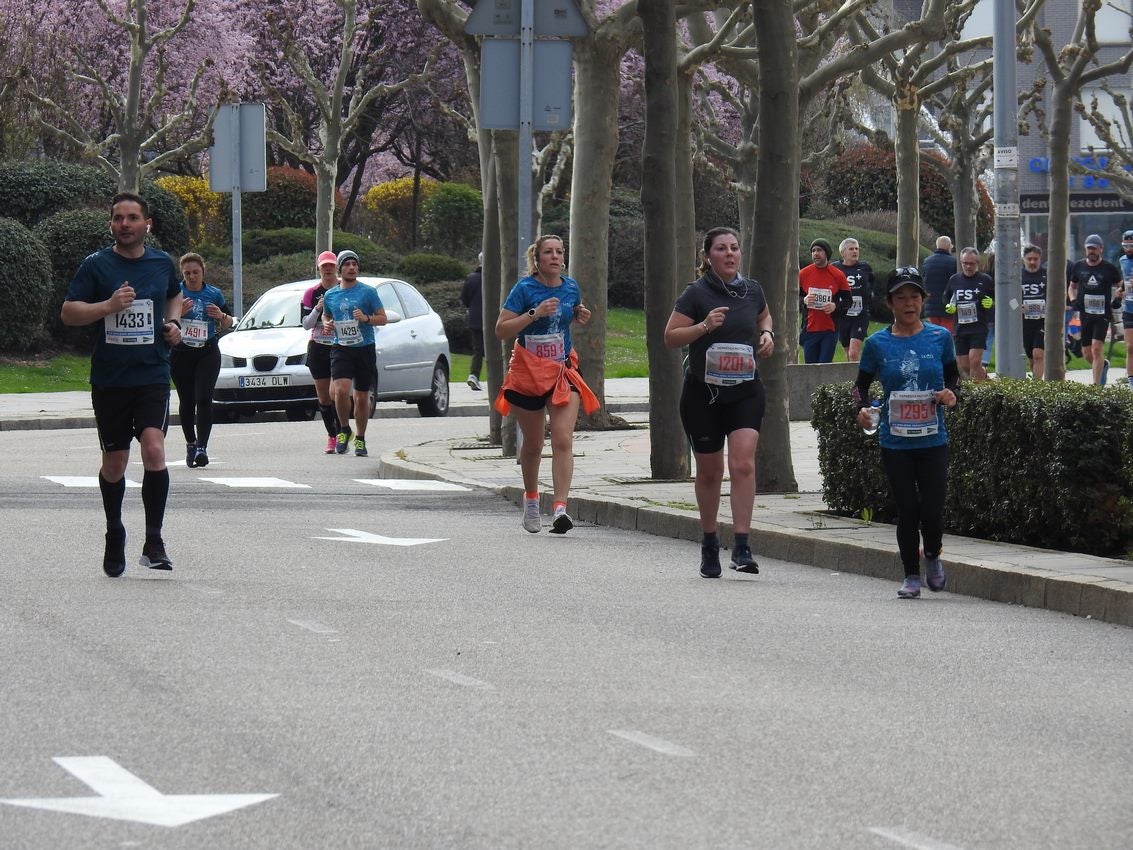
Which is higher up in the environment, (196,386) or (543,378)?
(543,378)

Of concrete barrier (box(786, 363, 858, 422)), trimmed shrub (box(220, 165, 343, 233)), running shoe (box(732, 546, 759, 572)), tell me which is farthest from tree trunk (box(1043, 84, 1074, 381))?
trimmed shrub (box(220, 165, 343, 233))

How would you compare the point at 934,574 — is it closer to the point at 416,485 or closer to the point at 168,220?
the point at 416,485

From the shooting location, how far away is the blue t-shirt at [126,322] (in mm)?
10508

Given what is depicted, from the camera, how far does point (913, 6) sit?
231 ft

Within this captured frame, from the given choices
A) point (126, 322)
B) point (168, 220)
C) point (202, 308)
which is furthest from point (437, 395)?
point (126, 322)

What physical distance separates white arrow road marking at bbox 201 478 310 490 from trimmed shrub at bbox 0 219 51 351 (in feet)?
47.9

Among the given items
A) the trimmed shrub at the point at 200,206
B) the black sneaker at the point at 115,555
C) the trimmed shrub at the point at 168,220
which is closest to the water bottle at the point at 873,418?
the black sneaker at the point at 115,555

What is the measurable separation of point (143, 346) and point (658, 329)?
543 centimetres

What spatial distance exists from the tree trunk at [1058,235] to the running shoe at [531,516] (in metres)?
6.98

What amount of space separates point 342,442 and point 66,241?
45.6 ft

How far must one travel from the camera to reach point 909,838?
5312mm

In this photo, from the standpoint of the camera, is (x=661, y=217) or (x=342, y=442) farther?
(x=342, y=442)

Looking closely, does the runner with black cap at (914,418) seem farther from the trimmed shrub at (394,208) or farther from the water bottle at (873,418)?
the trimmed shrub at (394,208)

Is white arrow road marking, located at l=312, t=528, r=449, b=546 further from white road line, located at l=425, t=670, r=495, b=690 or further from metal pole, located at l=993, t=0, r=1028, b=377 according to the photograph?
metal pole, located at l=993, t=0, r=1028, b=377
